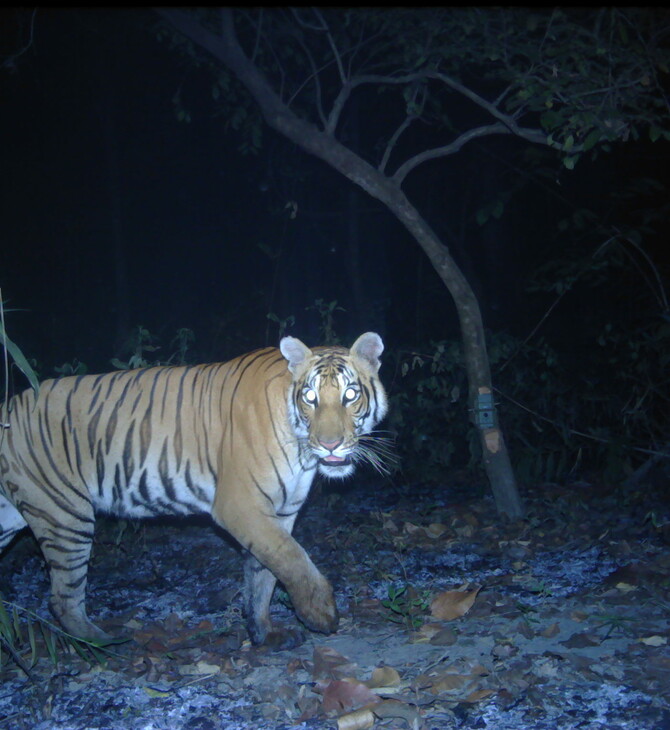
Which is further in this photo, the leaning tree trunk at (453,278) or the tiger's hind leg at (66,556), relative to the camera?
the leaning tree trunk at (453,278)

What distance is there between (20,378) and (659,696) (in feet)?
15.7

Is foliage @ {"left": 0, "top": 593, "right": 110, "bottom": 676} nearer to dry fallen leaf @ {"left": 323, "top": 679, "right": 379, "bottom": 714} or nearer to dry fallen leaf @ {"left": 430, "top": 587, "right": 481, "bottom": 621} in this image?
dry fallen leaf @ {"left": 323, "top": 679, "right": 379, "bottom": 714}

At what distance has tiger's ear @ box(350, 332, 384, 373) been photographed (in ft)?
12.9

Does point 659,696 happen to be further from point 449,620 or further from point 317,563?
point 317,563

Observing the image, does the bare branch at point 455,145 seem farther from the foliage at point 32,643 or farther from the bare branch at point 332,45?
the foliage at point 32,643

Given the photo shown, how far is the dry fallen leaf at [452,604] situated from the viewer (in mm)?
3791

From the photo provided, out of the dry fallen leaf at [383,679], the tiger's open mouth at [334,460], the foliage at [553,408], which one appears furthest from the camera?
the foliage at [553,408]

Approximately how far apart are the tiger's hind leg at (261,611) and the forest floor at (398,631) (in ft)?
0.23

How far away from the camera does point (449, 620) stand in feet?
12.3

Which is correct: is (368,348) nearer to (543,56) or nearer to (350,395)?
(350,395)

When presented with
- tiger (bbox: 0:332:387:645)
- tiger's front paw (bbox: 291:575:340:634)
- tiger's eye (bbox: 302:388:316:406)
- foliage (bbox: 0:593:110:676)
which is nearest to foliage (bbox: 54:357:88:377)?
tiger (bbox: 0:332:387:645)

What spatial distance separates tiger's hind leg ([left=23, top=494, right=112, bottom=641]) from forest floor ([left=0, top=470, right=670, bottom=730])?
198 mm

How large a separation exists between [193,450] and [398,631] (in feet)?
4.17

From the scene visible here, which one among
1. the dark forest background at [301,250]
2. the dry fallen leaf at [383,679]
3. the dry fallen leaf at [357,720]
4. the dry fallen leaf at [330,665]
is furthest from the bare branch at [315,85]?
the dry fallen leaf at [357,720]
